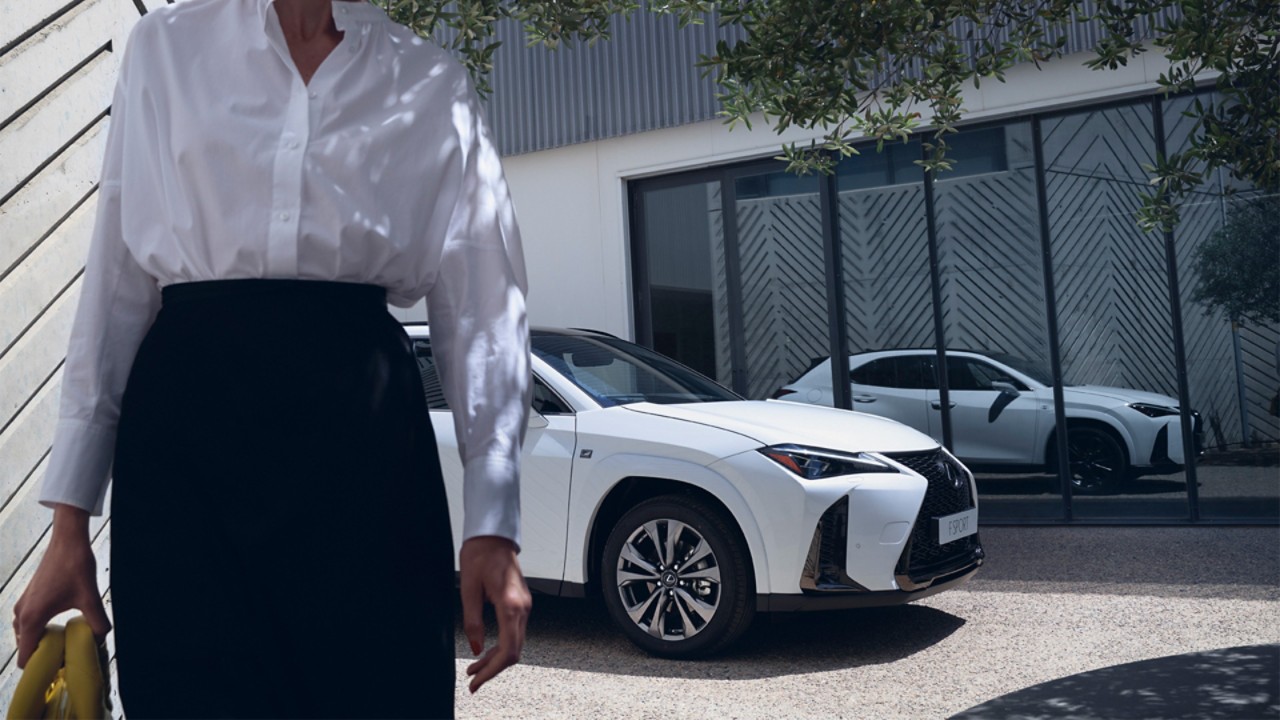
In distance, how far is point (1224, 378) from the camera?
402 inches

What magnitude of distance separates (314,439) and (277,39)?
57cm

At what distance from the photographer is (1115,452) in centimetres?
1063

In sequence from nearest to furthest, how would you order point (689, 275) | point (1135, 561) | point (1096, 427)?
1. point (1135, 561)
2. point (1096, 427)
3. point (689, 275)

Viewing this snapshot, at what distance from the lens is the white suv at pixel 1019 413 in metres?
10.5

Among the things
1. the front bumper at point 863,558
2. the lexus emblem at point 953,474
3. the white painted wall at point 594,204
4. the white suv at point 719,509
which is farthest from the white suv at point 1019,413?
the front bumper at point 863,558

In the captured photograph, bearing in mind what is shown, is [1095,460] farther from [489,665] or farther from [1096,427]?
[489,665]

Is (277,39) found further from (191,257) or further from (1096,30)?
(1096,30)

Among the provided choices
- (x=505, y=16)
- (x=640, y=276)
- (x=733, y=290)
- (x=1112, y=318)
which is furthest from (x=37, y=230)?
(x=640, y=276)

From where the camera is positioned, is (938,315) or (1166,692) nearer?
(1166,692)

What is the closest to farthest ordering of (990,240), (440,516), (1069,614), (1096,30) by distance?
(440,516) → (1069,614) → (1096,30) → (990,240)

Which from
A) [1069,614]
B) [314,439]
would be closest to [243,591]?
Answer: [314,439]

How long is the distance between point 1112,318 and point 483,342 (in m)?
9.87

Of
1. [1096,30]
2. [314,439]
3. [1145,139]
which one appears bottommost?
[314,439]

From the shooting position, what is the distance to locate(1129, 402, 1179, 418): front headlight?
10406mm
